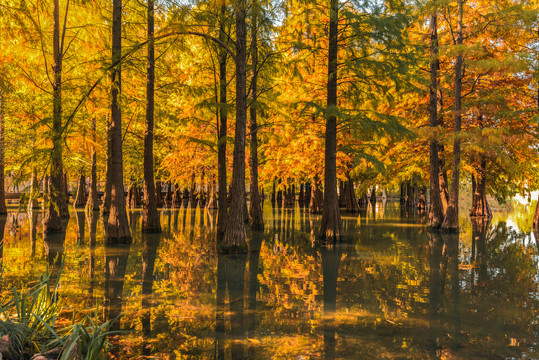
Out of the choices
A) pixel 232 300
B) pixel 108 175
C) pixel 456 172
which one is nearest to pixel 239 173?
pixel 232 300

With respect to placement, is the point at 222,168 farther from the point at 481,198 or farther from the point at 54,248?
the point at 481,198

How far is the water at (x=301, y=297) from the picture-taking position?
5.81 m

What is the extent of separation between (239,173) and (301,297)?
6.49 meters

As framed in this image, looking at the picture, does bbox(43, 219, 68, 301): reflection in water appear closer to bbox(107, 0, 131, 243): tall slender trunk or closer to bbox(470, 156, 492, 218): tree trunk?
bbox(107, 0, 131, 243): tall slender trunk

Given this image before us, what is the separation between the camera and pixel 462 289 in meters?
9.38

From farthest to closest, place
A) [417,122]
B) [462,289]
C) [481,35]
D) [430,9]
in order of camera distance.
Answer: [417,122] < [481,35] < [430,9] < [462,289]

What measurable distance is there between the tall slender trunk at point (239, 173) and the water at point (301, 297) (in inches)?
24.8

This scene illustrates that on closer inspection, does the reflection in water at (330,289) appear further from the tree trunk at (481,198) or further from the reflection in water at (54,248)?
the tree trunk at (481,198)

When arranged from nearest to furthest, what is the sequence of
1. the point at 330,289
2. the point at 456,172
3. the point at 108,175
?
the point at 330,289, the point at 456,172, the point at 108,175

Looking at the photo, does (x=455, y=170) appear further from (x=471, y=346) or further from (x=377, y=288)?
(x=471, y=346)

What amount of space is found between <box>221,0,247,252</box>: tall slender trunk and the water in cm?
63

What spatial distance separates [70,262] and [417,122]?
24.0 meters

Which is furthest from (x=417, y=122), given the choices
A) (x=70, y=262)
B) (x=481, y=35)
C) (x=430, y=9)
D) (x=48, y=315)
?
(x=48, y=315)

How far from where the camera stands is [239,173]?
46.5ft
